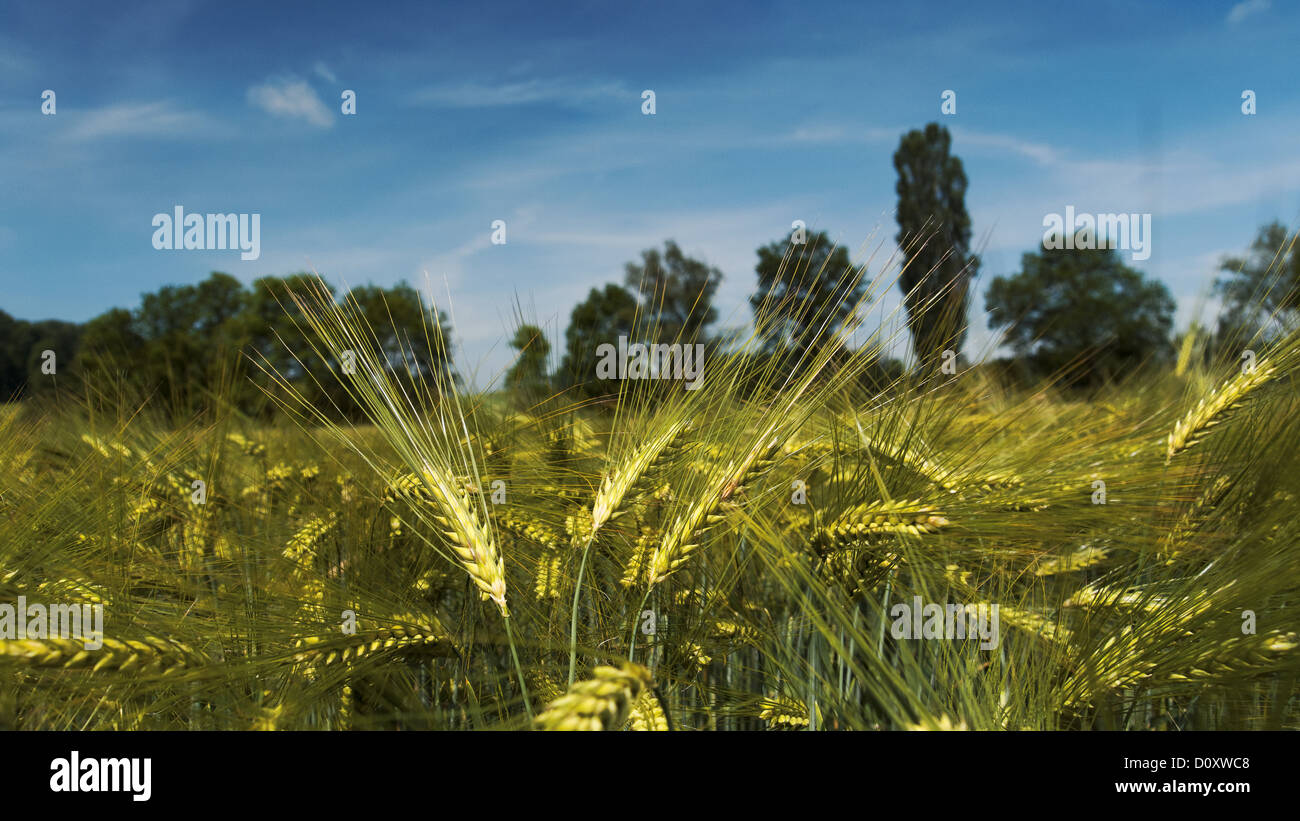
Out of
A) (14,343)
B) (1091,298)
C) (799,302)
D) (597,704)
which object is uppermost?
(1091,298)

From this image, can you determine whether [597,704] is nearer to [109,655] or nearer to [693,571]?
[109,655]

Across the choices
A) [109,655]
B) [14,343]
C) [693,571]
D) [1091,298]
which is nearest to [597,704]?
[109,655]

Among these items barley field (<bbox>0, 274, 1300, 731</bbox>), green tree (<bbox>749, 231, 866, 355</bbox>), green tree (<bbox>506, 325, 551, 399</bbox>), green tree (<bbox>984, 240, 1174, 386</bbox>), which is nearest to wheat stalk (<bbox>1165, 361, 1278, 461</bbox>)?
barley field (<bbox>0, 274, 1300, 731</bbox>)

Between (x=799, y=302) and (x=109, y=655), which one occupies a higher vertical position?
(x=799, y=302)

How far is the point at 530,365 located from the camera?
2934 mm

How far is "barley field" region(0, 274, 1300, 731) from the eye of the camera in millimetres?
1443

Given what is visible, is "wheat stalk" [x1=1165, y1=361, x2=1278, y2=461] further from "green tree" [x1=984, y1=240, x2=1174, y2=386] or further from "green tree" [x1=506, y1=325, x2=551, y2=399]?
"green tree" [x1=984, y1=240, x2=1174, y2=386]

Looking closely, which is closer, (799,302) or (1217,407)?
(799,302)

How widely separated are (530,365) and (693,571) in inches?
50.5

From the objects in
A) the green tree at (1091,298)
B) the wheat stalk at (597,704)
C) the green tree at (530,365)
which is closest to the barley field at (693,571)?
the wheat stalk at (597,704)

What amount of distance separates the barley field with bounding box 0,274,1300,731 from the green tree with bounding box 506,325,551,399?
28 centimetres

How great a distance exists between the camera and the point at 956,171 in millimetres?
34812
